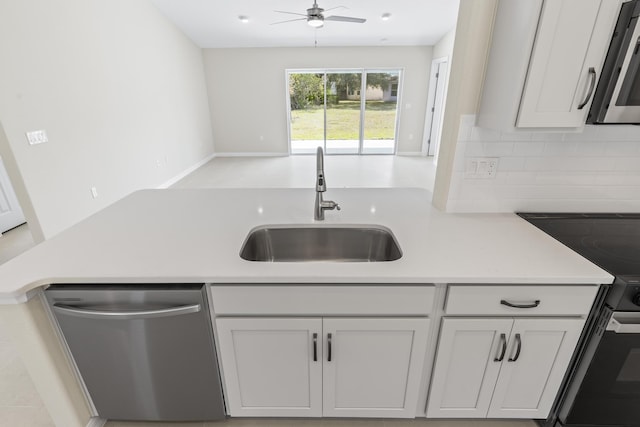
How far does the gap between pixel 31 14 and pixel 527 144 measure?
4.21 metres

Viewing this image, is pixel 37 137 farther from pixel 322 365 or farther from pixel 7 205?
pixel 322 365

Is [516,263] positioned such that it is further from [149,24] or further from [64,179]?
[149,24]

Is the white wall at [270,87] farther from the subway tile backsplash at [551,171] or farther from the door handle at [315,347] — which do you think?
the door handle at [315,347]

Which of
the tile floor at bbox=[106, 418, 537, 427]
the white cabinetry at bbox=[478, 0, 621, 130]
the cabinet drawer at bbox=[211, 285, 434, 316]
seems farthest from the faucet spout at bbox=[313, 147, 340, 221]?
the tile floor at bbox=[106, 418, 537, 427]

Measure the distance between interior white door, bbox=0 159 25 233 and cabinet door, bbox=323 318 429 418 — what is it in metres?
4.22

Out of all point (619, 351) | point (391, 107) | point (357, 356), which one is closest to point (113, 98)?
point (357, 356)

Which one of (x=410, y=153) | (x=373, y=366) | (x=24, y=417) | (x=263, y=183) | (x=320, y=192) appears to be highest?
(x=320, y=192)

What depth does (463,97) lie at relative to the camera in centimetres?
139

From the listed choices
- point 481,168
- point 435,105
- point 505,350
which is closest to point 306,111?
point 435,105

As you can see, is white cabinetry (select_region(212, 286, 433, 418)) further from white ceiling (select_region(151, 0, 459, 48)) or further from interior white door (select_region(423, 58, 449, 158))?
interior white door (select_region(423, 58, 449, 158))

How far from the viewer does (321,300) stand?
3.62 ft

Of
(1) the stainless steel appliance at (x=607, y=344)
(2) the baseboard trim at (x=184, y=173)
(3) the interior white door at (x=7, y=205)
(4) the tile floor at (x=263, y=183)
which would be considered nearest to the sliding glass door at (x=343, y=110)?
(4) the tile floor at (x=263, y=183)

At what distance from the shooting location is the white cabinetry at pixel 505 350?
43.1 inches

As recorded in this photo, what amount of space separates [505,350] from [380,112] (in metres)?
7.01
